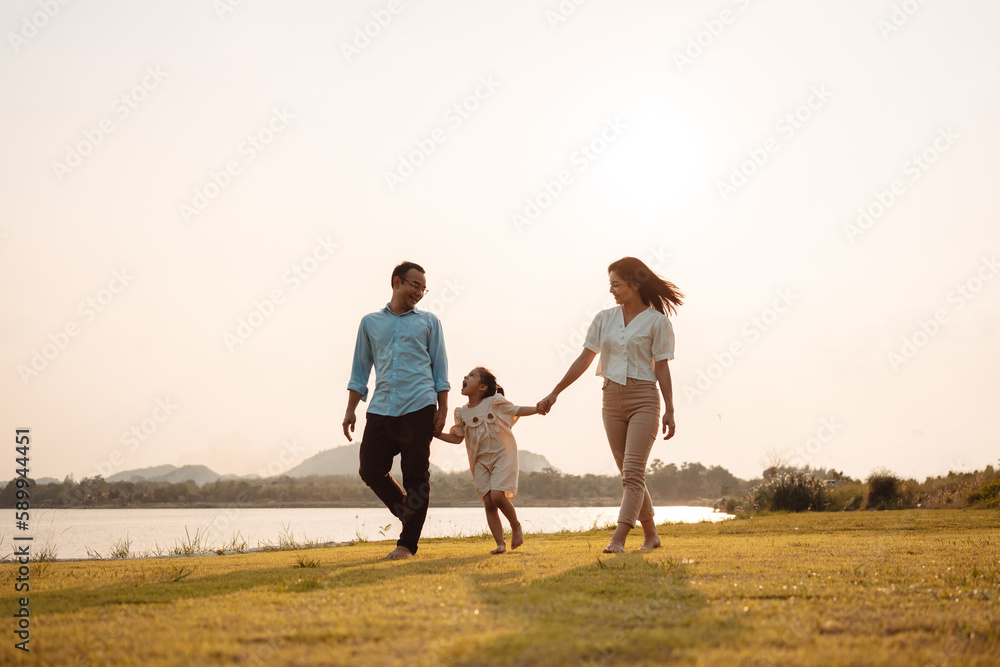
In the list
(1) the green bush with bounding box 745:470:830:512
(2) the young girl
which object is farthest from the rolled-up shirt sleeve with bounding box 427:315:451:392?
(1) the green bush with bounding box 745:470:830:512

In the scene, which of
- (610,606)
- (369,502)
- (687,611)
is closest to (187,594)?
(610,606)

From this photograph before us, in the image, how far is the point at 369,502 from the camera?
3588 cm

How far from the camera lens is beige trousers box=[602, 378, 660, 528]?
5.57 meters

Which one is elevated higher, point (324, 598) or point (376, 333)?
point (376, 333)

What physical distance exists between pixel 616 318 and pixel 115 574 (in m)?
4.03

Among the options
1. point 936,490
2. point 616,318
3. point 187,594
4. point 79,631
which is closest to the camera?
point 79,631

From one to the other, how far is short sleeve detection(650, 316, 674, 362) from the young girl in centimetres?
118

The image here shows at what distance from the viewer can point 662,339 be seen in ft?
18.8

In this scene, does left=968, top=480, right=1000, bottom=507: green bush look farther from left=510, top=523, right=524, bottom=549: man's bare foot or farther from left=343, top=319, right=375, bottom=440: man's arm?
left=343, top=319, right=375, bottom=440: man's arm

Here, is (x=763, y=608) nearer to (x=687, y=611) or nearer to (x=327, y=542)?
(x=687, y=611)

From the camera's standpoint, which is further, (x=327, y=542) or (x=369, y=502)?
(x=369, y=502)

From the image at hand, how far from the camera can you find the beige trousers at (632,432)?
5.57m

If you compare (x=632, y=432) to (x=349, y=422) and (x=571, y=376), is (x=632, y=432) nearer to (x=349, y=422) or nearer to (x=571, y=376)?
(x=571, y=376)

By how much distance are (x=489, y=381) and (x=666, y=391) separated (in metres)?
1.70
